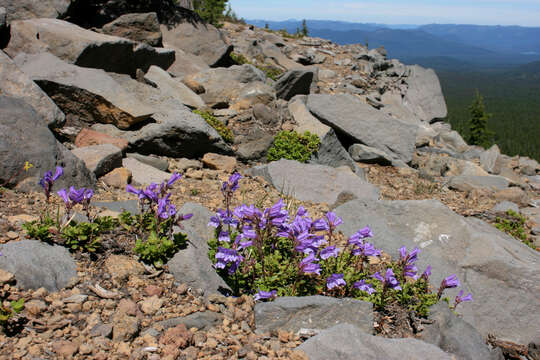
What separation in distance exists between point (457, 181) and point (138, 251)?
29.3ft

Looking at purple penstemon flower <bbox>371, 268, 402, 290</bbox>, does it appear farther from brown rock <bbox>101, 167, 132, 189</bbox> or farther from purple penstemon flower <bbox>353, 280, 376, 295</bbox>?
brown rock <bbox>101, 167, 132, 189</bbox>

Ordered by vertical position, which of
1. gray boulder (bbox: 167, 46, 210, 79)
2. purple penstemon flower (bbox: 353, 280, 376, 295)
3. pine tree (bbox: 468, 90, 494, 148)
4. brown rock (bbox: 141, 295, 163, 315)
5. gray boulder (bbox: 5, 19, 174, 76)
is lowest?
pine tree (bbox: 468, 90, 494, 148)

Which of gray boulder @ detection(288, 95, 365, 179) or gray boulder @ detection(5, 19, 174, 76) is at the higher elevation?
gray boulder @ detection(5, 19, 174, 76)

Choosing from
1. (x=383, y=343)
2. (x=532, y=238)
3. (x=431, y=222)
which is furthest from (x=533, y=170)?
(x=383, y=343)

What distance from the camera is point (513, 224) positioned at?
27.7 ft

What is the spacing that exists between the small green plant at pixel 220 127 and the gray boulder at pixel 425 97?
45.9 ft

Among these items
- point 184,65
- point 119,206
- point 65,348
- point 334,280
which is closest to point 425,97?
point 184,65

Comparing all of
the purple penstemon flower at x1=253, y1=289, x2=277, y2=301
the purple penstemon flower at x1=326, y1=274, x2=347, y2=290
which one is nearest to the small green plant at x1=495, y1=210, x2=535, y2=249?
the purple penstemon flower at x1=326, y1=274, x2=347, y2=290

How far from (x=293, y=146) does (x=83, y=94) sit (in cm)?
443

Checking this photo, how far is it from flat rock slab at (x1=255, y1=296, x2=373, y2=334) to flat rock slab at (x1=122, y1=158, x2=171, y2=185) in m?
3.75

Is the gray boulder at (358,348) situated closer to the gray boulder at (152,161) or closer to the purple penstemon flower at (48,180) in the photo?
the purple penstemon flower at (48,180)

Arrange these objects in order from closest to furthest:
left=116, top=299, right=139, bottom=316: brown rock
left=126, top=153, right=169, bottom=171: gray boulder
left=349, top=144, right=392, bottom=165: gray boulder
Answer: left=116, top=299, right=139, bottom=316: brown rock, left=126, top=153, right=169, bottom=171: gray boulder, left=349, top=144, right=392, bottom=165: gray boulder

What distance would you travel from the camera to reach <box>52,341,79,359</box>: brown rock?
2852 millimetres

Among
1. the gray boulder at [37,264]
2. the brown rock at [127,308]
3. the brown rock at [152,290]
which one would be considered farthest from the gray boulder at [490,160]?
the gray boulder at [37,264]
